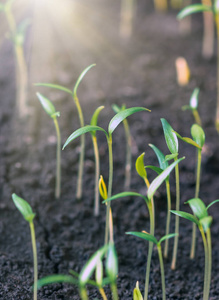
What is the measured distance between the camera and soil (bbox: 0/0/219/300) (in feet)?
4.26

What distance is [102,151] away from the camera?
181 centimetres

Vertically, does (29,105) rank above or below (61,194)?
above

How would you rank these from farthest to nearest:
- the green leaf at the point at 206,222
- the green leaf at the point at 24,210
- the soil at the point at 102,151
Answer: the soil at the point at 102,151 → the green leaf at the point at 24,210 → the green leaf at the point at 206,222

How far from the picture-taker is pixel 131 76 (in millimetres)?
2297

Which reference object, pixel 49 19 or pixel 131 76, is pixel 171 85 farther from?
pixel 49 19

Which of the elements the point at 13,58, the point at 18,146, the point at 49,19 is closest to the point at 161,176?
the point at 18,146

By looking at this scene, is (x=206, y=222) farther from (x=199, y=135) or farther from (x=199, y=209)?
(x=199, y=135)

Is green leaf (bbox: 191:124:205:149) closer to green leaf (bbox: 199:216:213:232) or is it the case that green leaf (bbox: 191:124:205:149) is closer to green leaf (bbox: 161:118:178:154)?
green leaf (bbox: 161:118:178:154)

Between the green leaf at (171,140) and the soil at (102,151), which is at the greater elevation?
the green leaf at (171,140)

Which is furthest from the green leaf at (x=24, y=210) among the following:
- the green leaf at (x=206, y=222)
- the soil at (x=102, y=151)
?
the green leaf at (x=206, y=222)

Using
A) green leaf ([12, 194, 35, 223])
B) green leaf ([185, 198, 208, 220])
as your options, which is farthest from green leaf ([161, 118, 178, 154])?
green leaf ([12, 194, 35, 223])

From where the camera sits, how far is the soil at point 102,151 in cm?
130

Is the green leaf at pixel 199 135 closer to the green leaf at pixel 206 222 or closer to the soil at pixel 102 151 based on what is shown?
the green leaf at pixel 206 222

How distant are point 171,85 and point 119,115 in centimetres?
124
